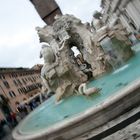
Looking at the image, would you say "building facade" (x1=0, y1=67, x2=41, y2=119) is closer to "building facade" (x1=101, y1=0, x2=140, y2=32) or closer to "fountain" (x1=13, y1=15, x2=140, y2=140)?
"building facade" (x1=101, y1=0, x2=140, y2=32)

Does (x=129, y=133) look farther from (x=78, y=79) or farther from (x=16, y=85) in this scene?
(x=16, y=85)

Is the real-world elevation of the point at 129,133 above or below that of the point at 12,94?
below

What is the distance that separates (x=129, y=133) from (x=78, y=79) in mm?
6342

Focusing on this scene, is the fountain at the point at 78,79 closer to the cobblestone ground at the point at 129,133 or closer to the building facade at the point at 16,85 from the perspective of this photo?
the cobblestone ground at the point at 129,133

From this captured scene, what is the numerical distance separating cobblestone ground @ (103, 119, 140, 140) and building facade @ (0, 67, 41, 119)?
44.3 metres

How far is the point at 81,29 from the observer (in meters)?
11.2

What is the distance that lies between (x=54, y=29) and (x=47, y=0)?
163 cm

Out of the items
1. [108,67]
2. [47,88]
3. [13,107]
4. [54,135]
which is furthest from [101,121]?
[13,107]

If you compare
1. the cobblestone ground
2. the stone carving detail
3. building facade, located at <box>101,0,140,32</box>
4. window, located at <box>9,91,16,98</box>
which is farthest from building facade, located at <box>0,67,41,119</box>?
the cobblestone ground

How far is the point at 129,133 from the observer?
11.6ft

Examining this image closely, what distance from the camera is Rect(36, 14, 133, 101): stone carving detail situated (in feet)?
29.5

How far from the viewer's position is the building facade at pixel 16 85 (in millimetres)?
59303

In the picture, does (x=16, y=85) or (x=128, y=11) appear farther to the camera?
(x=16, y=85)

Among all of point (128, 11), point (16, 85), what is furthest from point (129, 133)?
point (16, 85)
